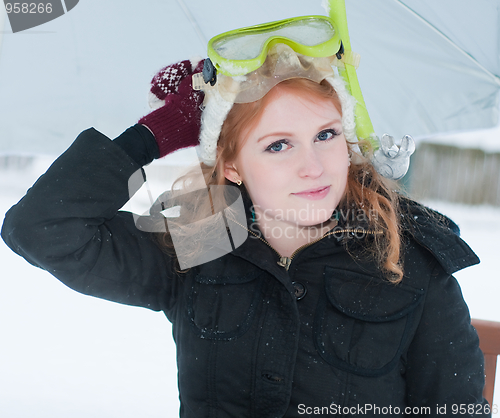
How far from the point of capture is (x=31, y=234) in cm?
106

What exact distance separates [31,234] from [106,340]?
1633mm

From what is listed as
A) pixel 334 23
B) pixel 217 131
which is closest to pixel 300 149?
pixel 217 131

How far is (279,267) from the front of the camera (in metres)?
1.24

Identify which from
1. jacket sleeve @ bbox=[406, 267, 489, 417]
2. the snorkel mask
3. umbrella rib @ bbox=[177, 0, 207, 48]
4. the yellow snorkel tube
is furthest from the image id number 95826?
jacket sleeve @ bbox=[406, 267, 489, 417]

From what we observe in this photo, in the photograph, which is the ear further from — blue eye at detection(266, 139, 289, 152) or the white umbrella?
the white umbrella

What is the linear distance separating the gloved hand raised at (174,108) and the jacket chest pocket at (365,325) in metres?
0.56

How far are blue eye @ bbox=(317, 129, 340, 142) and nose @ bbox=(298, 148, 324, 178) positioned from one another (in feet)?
0.23

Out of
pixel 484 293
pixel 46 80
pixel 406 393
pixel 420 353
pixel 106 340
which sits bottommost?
pixel 484 293

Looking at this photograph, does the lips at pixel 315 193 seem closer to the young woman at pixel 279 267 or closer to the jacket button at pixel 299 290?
the young woman at pixel 279 267

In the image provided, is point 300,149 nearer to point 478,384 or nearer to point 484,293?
point 478,384

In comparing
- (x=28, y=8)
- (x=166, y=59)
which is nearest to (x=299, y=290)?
(x=166, y=59)

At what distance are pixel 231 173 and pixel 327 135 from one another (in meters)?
0.32

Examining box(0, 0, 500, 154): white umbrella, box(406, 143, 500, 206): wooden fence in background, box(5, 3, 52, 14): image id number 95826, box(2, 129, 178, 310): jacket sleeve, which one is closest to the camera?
box(2, 129, 178, 310): jacket sleeve

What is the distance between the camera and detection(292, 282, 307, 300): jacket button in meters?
1.21
